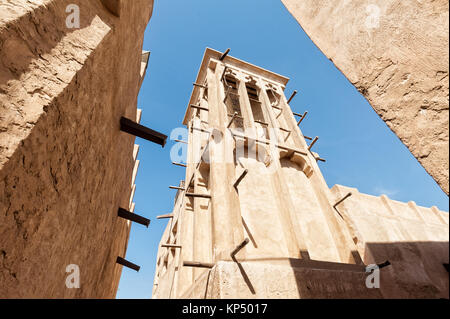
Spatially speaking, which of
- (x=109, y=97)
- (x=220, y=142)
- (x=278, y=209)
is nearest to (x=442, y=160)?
(x=109, y=97)

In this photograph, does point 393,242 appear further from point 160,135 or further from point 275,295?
point 160,135

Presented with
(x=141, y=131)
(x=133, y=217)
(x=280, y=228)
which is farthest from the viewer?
(x=280, y=228)

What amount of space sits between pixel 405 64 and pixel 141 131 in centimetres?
370

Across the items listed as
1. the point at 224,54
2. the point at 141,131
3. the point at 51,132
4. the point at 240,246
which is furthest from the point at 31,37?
the point at 224,54

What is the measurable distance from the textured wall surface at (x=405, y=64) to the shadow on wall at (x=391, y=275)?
420 cm

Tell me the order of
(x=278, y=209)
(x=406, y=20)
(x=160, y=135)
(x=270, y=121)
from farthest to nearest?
(x=270, y=121), (x=278, y=209), (x=160, y=135), (x=406, y=20)

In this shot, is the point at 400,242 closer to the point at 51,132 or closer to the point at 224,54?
the point at 224,54

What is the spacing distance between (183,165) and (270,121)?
4.86m

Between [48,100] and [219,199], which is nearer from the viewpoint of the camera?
[48,100]

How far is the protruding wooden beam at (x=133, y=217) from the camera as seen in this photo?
17.3ft

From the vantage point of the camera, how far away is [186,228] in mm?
8914

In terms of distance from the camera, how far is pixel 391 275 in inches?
295

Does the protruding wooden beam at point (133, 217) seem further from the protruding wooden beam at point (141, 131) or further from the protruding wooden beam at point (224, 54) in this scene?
the protruding wooden beam at point (224, 54)

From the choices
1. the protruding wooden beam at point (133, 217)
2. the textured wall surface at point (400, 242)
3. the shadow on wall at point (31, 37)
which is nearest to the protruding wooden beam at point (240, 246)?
the protruding wooden beam at point (133, 217)
